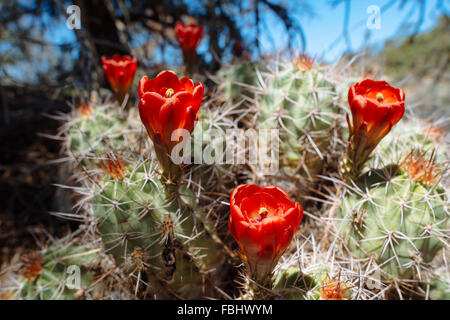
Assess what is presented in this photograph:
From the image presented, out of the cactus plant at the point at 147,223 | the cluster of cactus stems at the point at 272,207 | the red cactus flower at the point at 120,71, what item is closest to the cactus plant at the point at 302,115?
the cluster of cactus stems at the point at 272,207

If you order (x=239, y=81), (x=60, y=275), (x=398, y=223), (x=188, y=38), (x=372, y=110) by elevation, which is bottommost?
(x=60, y=275)

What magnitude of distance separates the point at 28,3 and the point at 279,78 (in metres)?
2.86

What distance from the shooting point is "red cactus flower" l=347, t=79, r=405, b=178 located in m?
0.99

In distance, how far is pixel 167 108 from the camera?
34.4 inches

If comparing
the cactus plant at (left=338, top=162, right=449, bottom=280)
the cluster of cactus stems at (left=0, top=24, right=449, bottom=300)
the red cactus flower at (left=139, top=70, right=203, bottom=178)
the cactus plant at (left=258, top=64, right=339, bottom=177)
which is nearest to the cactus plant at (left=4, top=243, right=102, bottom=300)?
the cluster of cactus stems at (left=0, top=24, right=449, bottom=300)

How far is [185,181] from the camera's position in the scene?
1143 mm

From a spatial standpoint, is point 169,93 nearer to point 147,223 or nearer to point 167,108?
point 167,108

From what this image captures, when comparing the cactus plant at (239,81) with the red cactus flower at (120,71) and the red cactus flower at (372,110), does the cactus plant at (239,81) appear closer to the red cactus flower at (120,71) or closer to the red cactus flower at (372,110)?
the red cactus flower at (120,71)

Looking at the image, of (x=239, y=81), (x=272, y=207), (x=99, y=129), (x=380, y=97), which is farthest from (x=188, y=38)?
(x=272, y=207)

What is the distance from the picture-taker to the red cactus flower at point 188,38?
1.76m

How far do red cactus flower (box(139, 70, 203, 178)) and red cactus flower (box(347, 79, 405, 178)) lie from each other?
1.63 feet

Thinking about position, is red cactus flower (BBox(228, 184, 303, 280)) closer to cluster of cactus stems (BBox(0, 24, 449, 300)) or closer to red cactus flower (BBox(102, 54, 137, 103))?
cluster of cactus stems (BBox(0, 24, 449, 300))

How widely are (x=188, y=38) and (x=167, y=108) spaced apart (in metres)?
1.04
